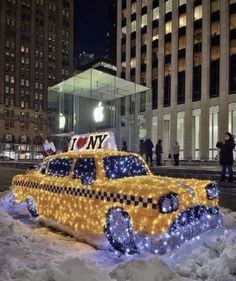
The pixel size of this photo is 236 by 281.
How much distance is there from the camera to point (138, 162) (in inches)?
283

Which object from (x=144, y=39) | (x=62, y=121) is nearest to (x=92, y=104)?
(x=62, y=121)

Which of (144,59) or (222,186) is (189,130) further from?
(222,186)

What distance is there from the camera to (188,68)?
4359 centimetres

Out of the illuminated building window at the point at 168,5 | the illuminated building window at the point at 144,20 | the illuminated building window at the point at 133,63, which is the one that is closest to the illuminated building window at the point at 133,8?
the illuminated building window at the point at 144,20

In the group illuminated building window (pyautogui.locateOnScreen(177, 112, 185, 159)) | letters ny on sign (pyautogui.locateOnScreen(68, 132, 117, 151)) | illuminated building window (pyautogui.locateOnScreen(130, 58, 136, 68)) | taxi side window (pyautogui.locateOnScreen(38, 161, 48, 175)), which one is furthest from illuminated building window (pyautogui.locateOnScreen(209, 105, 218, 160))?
letters ny on sign (pyautogui.locateOnScreen(68, 132, 117, 151))

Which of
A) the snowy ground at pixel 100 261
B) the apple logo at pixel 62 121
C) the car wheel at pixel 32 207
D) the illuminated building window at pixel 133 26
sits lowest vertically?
the snowy ground at pixel 100 261

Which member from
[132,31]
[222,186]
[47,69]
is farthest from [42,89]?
[222,186]

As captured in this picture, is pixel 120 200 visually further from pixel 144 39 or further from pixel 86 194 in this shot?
pixel 144 39

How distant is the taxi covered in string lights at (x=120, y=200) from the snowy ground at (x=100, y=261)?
213 millimetres

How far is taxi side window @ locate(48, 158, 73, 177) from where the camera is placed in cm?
743

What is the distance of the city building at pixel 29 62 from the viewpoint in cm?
11694

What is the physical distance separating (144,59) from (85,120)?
27678 millimetres

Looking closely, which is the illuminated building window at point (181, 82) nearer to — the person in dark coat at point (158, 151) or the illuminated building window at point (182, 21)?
the illuminated building window at point (182, 21)

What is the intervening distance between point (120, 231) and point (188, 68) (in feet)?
131
